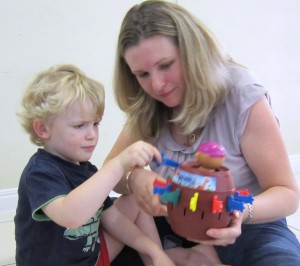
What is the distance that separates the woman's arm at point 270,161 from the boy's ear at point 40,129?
0.45 meters

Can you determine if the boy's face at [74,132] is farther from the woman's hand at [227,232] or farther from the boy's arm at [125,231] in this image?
the woman's hand at [227,232]

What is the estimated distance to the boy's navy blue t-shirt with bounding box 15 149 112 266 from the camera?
75cm

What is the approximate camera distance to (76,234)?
81 centimetres

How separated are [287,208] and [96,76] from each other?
1.11m

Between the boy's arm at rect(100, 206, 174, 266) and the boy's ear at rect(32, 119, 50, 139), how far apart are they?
0.25 metres

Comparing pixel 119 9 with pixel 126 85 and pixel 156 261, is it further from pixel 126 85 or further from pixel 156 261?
pixel 156 261

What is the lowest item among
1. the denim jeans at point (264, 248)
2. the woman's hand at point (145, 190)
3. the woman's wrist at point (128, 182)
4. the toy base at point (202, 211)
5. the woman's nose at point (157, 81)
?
the denim jeans at point (264, 248)

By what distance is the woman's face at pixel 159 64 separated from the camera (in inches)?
31.9

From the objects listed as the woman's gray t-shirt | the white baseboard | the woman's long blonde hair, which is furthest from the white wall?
the woman's gray t-shirt

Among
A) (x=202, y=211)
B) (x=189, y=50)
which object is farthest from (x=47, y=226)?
(x=189, y=50)

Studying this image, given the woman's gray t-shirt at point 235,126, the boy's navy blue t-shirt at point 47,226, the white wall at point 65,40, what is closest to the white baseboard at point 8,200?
the white wall at point 65,40

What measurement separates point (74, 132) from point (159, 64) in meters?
0.24

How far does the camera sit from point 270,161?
0.80m

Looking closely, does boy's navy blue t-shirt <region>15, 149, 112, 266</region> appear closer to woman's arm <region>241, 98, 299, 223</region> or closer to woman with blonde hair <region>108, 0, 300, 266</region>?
woman with blonde hair <region>108, 0, 300, 266</region>
